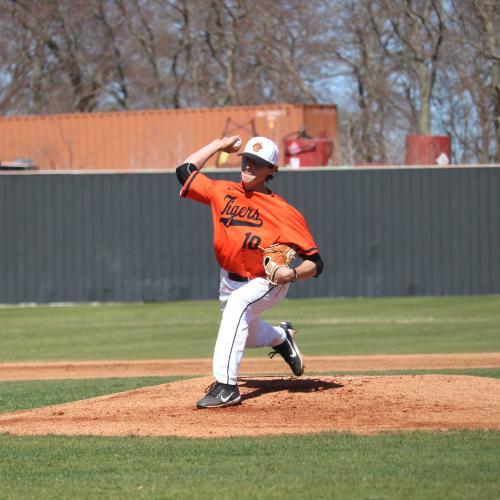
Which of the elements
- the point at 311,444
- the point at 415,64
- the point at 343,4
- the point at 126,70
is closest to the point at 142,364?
the point at 311,444

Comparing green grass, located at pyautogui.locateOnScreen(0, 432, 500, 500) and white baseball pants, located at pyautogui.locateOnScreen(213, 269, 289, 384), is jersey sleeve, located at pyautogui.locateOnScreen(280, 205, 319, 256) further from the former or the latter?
green grass, located at pyautogui.locateOnScreen(0, 432, 500, 500)

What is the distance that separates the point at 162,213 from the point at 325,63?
1564cm

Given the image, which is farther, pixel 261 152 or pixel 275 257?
pixel 261 152

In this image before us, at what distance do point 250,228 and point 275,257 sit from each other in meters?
0.27

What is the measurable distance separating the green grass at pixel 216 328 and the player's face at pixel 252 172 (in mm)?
7077

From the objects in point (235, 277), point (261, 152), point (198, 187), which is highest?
point (261, 152)

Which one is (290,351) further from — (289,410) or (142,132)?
(142,132)

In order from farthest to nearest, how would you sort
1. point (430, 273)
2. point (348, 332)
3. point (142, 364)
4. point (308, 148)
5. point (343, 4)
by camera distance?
point (343, 4)
point (308, 148)
point (430, 273)
point (348, 332)
point (142, 364)

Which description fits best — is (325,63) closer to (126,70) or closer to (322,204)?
(126,70)

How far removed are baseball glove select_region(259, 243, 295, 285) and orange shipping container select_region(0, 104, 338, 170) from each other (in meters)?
16.4

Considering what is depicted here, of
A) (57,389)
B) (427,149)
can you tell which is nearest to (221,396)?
(57,389)

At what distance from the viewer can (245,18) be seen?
34.0 metres

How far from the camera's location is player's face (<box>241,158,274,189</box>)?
706 cm

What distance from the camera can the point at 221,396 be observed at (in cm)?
714
